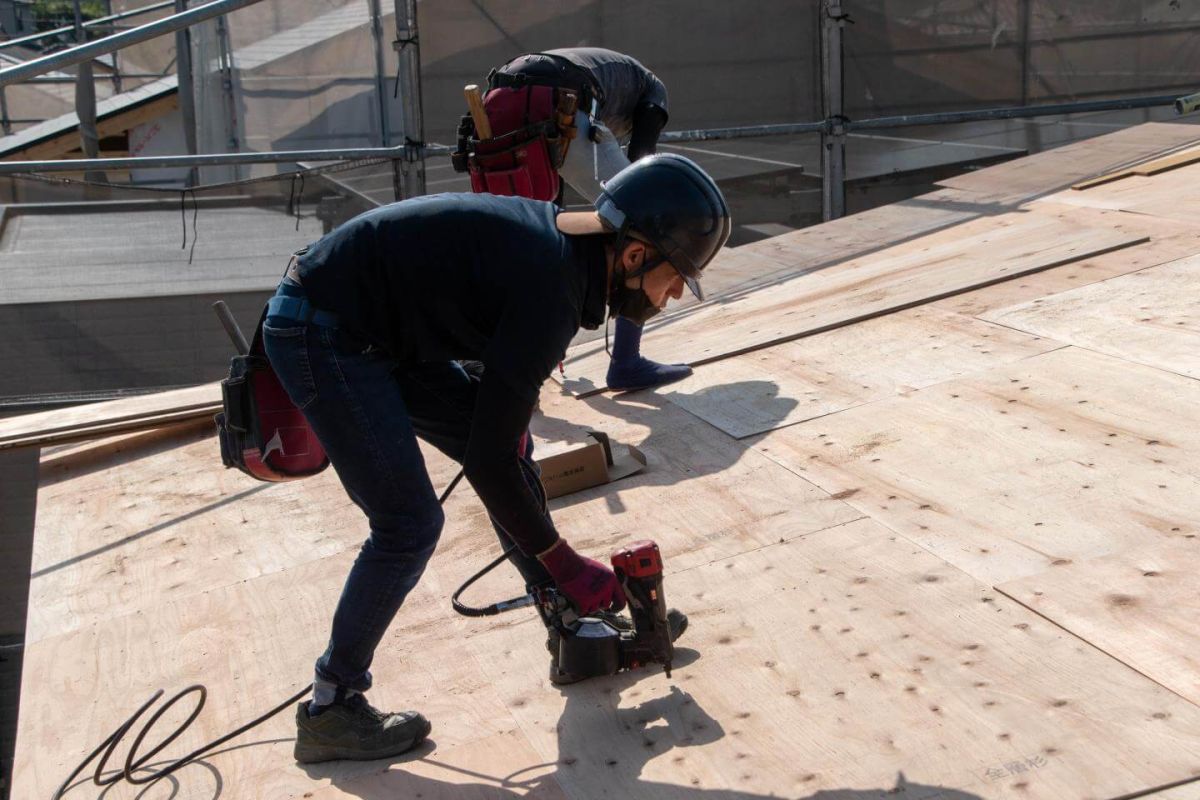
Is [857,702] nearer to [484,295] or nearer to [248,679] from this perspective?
[484,295]

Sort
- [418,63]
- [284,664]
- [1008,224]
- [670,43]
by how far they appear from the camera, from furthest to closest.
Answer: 1. [670,43]
2. [418,63]
3. [1008,224]
4. [284,664]

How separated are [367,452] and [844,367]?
2753mm

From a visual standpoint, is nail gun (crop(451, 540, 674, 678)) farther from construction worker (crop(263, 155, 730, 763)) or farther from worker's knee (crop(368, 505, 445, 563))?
worker's knee (crop(368, 505, 445, 563))

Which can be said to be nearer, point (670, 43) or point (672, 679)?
point (672, 679)

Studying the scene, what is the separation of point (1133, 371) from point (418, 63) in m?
4.35

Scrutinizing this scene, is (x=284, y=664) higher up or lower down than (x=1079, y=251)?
lower down

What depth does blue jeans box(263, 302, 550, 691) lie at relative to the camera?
283 cm

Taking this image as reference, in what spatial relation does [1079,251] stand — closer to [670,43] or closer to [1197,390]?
[1197,390]

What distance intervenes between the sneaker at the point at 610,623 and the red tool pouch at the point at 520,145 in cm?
209

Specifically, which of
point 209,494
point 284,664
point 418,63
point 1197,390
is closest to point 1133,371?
point 1197,390

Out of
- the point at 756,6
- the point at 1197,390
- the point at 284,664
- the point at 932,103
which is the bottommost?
the point at 284,664

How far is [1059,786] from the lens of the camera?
102 inches

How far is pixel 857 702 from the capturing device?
298 cm

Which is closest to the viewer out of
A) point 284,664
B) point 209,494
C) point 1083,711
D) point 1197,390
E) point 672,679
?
point 1083,711
